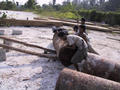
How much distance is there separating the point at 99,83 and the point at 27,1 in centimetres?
4593

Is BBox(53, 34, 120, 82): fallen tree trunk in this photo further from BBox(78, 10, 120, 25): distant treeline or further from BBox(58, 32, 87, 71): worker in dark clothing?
BBox(78, 10, 120, 25): distant treeline

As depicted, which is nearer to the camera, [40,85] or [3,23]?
[40,85]

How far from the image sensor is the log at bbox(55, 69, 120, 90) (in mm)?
2332

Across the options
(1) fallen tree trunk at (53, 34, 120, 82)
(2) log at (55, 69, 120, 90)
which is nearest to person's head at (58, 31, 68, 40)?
(1) fallen tree trunk at (53, 34, 120, 82)

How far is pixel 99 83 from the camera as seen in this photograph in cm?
238

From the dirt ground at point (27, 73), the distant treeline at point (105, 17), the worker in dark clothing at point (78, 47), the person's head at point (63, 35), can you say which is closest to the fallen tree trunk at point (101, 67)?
the worker in dark clothing at point (78, 47)

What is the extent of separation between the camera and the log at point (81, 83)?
91.8 inches

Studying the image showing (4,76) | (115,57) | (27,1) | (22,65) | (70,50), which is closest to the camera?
(4,76)

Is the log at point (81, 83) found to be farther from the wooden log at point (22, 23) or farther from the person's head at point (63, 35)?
the wooden log at point (22, 23)

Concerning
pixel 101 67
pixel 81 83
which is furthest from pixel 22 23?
pixel 81 83

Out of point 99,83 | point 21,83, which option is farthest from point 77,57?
point 21,83

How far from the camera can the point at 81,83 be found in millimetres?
2385

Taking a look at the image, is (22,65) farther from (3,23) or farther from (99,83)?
(3,23)

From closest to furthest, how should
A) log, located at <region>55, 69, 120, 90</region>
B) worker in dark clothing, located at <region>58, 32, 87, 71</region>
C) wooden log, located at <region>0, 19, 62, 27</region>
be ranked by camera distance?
1. log, located at <region>55, 69, 120, 90</region>
2. worker in dark clothing, located at <region>58, 32, 87, 71</region>
3. wooden log, located at <region>0, 19, 62, 27</region>
